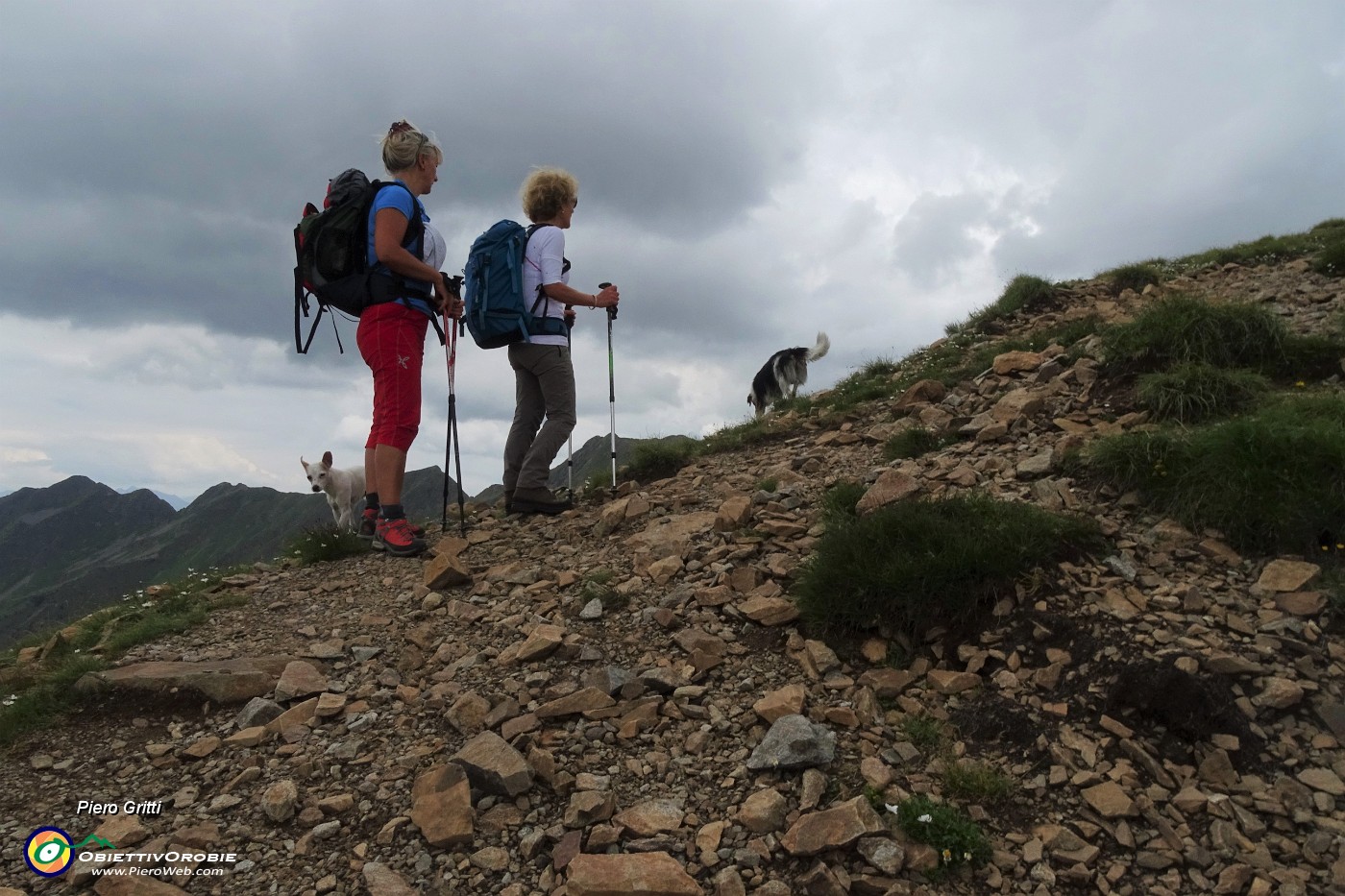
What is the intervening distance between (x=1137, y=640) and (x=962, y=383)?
17.0ft

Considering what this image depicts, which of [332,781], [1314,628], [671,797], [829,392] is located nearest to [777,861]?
[671,797]

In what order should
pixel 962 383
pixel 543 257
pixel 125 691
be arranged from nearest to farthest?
pixel 125 691 < pixel 543 257 < pixel 962 383

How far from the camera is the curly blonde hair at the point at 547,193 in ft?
22.5

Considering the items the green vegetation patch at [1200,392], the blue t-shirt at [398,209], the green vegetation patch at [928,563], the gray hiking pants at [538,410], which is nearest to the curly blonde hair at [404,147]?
the blue t-shirt at [398,209]

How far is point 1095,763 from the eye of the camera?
337 centimetres

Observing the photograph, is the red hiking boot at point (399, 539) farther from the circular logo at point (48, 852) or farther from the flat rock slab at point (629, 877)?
the flat rock slab at point (629, 877)

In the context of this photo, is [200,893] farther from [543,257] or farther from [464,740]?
[543,257]

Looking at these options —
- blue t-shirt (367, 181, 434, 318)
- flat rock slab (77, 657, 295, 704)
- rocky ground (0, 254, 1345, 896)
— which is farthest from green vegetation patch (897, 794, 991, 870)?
blue t-shirt (367, 181, 434, 318)

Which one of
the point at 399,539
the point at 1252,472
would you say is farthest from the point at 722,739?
the point at 399,539

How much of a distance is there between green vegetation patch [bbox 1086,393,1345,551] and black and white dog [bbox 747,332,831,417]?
30.3 ft

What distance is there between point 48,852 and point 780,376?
12.6 metres

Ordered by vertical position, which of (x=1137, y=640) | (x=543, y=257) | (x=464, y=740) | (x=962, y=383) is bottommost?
(x=464, y=740)

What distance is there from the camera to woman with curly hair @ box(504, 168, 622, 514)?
671 centimetres

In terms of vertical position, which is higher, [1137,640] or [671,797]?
[1137,640]
